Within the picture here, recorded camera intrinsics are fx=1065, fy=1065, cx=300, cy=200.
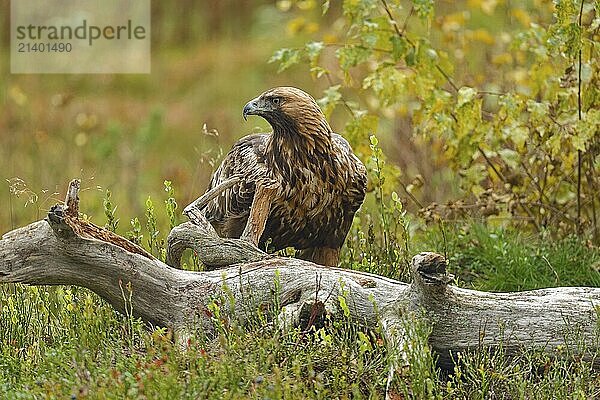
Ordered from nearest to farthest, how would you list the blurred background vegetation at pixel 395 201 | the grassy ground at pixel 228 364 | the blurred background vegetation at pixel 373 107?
the grassy ground at pixel 228 364
the blurred background vegetation at pixel 395 201
the blurred background vegetation at pixel 373 107

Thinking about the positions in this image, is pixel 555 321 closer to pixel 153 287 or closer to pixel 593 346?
pixel 593 346

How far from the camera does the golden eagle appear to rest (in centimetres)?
506

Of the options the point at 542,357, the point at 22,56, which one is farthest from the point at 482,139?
the point at 22,56

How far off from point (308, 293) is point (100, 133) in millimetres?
8248

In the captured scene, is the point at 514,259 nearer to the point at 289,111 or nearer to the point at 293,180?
the point at 293,180

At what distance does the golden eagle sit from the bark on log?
382 mm

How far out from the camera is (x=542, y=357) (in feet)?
14.3

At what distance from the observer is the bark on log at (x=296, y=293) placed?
4371 mm

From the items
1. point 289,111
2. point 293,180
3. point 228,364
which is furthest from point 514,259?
point 228,364

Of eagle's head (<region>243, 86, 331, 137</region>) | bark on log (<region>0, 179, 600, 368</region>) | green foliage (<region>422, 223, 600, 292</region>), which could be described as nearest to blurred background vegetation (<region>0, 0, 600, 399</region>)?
green foliage (<region>422, 223, 600, 292</region>)

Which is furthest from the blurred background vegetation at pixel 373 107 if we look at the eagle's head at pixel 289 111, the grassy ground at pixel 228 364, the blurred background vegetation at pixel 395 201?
the grassy ground at pixel 228 364

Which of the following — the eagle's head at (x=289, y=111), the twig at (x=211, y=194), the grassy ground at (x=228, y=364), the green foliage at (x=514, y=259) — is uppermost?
the eagle's head at (x=289, y=111)

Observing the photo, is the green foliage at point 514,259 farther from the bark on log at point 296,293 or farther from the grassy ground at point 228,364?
the grassy ground at point 228,364

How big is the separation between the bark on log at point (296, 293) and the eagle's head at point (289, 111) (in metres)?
0.69
